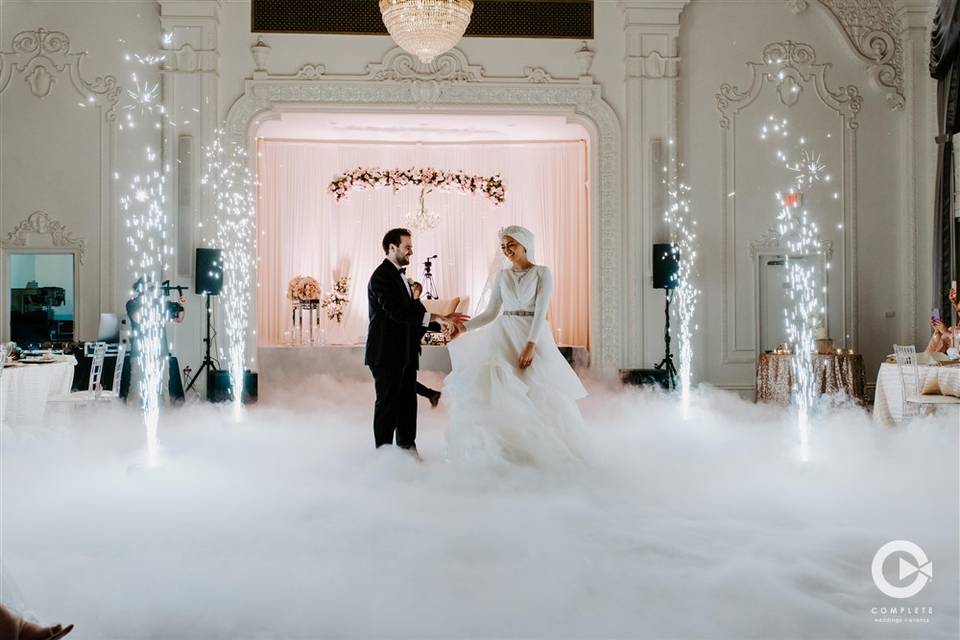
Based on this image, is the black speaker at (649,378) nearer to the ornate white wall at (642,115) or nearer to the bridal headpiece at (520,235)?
the ornate white wall at (642,115)

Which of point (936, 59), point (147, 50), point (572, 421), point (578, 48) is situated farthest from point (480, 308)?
point (936, 59)

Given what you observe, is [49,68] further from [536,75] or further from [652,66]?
[652,66]

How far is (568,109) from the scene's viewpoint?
356 inches

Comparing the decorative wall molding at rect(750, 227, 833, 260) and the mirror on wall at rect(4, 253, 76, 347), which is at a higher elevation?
the decorative wall molding at rect(750, 227, 833, 260)

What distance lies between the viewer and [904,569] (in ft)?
9.70

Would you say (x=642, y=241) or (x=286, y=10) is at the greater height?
→ (x=286, y=10)

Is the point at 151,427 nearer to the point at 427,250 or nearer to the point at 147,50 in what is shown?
the point at 147,50

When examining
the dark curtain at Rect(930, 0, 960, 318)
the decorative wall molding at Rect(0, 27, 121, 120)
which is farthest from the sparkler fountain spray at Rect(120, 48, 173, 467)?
the dark curtain at Rect(930, 0, 960, 318)

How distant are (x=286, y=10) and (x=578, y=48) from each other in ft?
11.5

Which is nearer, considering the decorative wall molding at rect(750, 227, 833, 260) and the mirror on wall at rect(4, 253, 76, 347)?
the mirror on wall at rect(4, 253, 76, 347)

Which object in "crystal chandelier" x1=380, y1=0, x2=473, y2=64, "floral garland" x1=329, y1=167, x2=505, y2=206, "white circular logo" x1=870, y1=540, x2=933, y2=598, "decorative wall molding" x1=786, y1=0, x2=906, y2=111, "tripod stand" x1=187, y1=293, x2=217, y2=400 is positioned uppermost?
"decorative wall molding" x1=786, y1=0, x2=906, y2=111

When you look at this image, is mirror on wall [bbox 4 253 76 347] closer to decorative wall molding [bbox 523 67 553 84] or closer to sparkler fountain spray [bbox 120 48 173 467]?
sparkler fountain spray [bbox 120 48 173 467]

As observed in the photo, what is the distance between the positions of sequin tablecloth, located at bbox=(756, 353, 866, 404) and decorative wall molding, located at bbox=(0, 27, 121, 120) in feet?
26.1

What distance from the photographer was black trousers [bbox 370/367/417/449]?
505 centimetres
